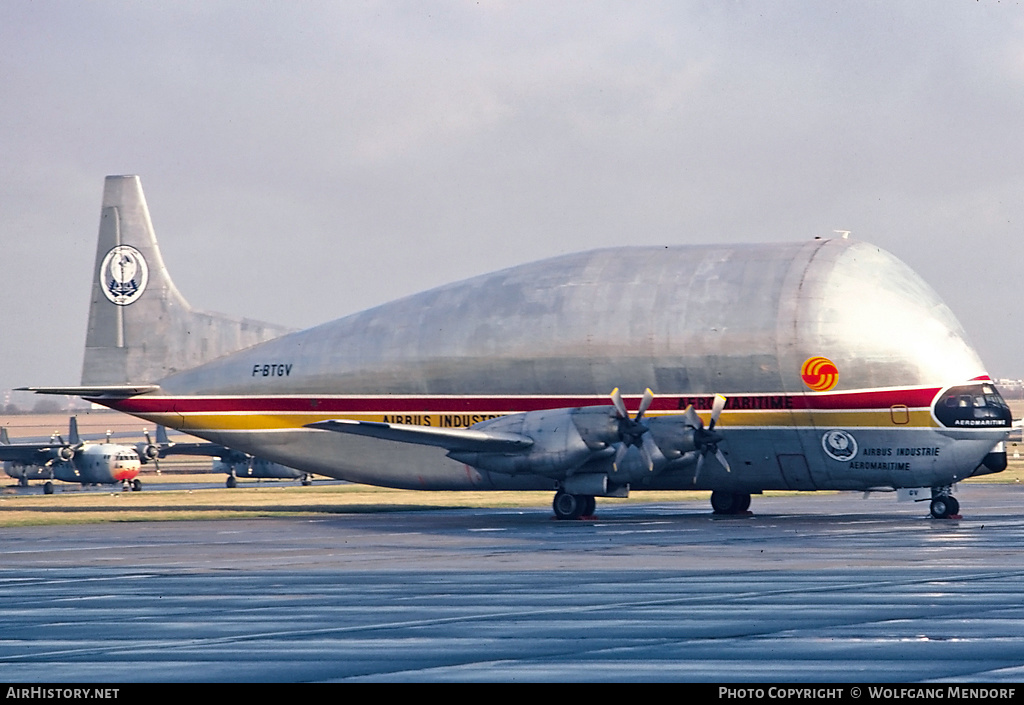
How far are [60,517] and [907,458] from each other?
26866 mm

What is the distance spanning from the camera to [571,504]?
4106 cm

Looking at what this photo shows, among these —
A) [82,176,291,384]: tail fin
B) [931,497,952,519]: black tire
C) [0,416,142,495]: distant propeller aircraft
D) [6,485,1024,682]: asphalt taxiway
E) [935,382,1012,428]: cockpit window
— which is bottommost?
[6,485,1024,682]: asphalt taxiway

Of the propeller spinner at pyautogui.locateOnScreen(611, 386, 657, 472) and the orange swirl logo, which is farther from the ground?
the orange swirl logo

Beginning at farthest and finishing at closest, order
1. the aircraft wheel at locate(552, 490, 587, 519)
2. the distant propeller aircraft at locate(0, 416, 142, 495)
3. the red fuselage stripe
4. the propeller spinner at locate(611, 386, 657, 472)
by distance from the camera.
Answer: the distant propeller aircraft at locate(0, 416, 142, 495), the aircraft wheel at locate(552, 490, 587, 519), the propeller spinner at locate(611, 386, 657, 472), the red fuselage stripe

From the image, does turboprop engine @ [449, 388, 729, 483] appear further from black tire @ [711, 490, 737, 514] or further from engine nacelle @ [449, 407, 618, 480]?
black tire @ [711, 490, 737, 514]

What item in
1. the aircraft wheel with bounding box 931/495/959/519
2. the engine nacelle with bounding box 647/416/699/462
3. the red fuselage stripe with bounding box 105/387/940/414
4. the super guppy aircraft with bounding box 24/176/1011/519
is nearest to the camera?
the red fuselage stripe with bounding box 105/387/940/414

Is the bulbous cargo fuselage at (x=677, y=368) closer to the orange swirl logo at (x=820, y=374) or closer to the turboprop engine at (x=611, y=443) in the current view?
the orange swirl logo at (x=820, y=374)

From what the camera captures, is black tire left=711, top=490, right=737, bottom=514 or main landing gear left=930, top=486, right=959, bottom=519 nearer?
main landing gear left=930, top=486, right=959, bottom=519

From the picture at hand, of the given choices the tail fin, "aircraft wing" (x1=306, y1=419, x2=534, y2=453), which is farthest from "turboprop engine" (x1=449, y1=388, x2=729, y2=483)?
the tail fin

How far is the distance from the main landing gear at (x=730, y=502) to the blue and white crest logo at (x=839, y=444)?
468 cm

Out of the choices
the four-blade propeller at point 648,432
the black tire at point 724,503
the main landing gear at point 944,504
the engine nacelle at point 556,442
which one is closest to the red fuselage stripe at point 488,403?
the four-blade propeller at point 648,432

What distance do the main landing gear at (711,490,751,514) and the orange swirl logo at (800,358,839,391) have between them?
216 inches

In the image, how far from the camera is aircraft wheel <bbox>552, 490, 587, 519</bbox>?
41.0 meters
